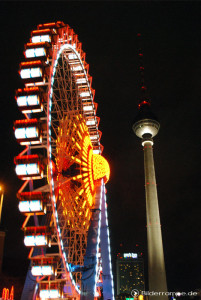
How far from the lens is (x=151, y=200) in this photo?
2096 inches

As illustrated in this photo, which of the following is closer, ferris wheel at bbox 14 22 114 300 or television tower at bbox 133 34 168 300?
ferris wheel at bbox 14 22 114 300

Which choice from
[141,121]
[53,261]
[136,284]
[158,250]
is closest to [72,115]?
[53,261]

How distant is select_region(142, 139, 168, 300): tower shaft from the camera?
47.8 metres

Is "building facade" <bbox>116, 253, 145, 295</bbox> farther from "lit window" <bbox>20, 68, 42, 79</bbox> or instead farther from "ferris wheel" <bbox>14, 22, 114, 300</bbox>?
"lit window" <bbox>20, 68, 42, 79</bbox>

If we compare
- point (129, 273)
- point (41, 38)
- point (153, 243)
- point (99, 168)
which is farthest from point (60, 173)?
point (129, 273)

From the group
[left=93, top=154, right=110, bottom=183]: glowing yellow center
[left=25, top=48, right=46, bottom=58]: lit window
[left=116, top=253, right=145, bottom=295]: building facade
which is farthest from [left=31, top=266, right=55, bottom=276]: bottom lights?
[left=116, top=253, right=145, bottom=295]: building facade

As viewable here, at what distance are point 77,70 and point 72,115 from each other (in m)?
6.19

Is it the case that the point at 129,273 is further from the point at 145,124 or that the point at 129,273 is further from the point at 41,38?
the point at 41,38

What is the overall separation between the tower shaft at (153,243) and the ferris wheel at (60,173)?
1251 centimetres

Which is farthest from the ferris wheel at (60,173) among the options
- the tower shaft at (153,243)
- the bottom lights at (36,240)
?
the tower shaft at (153,243)

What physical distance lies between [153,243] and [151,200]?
6979 millimetres

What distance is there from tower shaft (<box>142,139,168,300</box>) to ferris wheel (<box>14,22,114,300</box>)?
12.5m

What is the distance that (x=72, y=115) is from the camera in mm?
33688

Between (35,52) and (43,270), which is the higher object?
(35,52)
